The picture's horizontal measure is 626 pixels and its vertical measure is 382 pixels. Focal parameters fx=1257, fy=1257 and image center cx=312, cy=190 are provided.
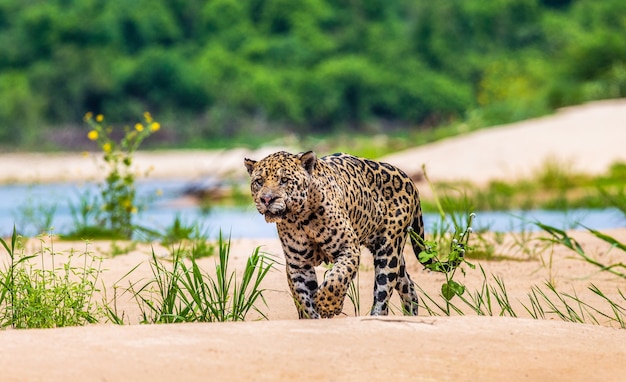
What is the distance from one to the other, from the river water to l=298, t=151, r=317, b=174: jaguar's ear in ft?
12.6

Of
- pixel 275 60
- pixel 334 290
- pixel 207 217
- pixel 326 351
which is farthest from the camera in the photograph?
pixel 275 60

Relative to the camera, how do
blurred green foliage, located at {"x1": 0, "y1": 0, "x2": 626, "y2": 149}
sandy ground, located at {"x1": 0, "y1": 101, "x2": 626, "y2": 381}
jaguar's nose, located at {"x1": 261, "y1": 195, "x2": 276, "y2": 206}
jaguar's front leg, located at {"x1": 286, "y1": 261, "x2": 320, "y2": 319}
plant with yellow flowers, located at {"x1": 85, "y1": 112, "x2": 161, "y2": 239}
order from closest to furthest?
sandy ground, located at {"x1": 0, "y1": 101, "x2": 626, "y2": 381}
jaguar's nose, located at {"x1": 261, "y1": 195, "x2": 276, "y2": 206}
jaguar's front leg, located at {"x1": 286, "y1": 261, "x2": 320, "y2": 319}
plant with yellow flowers, located at {"x1": 85, "y1": 112, "x2": 161, "y2": 239}
blurred green foliage, located at {"x1": 0, "y1": 0, "x2": 626, "y2": 149}

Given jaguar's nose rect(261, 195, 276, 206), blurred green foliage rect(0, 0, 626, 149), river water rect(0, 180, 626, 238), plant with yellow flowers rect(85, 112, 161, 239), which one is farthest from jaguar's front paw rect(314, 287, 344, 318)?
blurred green foliage rect(0, 0, 626, 149)

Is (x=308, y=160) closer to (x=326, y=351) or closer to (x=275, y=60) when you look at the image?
(x=326, y=351)

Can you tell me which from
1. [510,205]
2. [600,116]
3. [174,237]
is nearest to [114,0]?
[600,116]

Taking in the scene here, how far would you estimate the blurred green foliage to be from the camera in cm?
4228

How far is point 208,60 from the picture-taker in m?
47.4

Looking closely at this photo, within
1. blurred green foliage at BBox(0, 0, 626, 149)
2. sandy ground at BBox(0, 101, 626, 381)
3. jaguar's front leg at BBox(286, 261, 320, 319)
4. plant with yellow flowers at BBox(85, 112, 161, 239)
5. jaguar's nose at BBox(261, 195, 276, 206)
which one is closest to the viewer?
sandy ground at BBox(0, 101, 626, 381)

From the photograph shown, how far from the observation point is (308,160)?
637cm

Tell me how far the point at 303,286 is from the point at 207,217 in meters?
11.1

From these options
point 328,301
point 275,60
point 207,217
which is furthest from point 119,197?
point 275,60

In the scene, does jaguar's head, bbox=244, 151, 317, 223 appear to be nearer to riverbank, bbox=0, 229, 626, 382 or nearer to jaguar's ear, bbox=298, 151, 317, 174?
jaguar's ear, bbox=298, 151, 317, 174

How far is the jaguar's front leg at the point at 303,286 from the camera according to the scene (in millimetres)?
6547

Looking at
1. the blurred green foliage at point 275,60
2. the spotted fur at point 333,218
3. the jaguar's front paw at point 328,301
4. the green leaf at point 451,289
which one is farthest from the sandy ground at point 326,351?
the blurred green foliage at point 275,60
